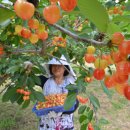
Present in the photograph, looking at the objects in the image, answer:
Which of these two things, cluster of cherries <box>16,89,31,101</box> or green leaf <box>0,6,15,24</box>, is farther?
cluster of cherries <box>16,89,31,101</box>

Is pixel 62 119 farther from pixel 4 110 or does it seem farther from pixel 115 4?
pixel 4 110

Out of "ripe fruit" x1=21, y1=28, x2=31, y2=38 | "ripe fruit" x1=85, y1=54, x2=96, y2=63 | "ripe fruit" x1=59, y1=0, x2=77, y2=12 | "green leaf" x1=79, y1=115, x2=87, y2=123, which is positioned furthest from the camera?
"green leaf" x1=79, y1=115, x2=87, y2=123

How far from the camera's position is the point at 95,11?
18.8 inches

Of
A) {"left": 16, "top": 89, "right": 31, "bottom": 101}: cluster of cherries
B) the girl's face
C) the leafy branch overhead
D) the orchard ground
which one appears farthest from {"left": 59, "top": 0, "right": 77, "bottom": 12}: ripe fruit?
the orchard ground

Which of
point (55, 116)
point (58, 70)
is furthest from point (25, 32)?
point (55, 116)

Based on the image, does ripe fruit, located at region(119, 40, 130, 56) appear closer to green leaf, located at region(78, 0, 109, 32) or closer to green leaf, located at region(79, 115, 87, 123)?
green leaf, located at region(78, 0, 109, 32)

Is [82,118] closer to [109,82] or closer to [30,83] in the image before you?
[30,83]

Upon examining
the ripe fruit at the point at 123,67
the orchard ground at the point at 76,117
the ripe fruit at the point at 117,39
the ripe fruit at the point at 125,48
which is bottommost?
the orchard ground at the point at 76,117

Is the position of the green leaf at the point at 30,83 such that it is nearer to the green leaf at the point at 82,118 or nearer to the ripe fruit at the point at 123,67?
the green leaf at the point at 82,118

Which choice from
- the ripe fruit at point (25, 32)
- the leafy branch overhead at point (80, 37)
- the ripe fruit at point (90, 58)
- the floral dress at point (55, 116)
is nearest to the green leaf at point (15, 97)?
the leafy branch overhead at point (80, 37)

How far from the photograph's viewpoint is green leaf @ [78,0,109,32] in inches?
18.3

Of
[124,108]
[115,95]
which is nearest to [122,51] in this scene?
[124,108]

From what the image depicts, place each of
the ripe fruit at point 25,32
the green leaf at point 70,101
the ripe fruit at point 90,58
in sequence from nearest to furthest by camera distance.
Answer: the ripe fruit at point 90,58
the ripe fruit at point 25,32
the green leaf at point 70,101

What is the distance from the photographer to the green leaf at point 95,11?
46 cm
